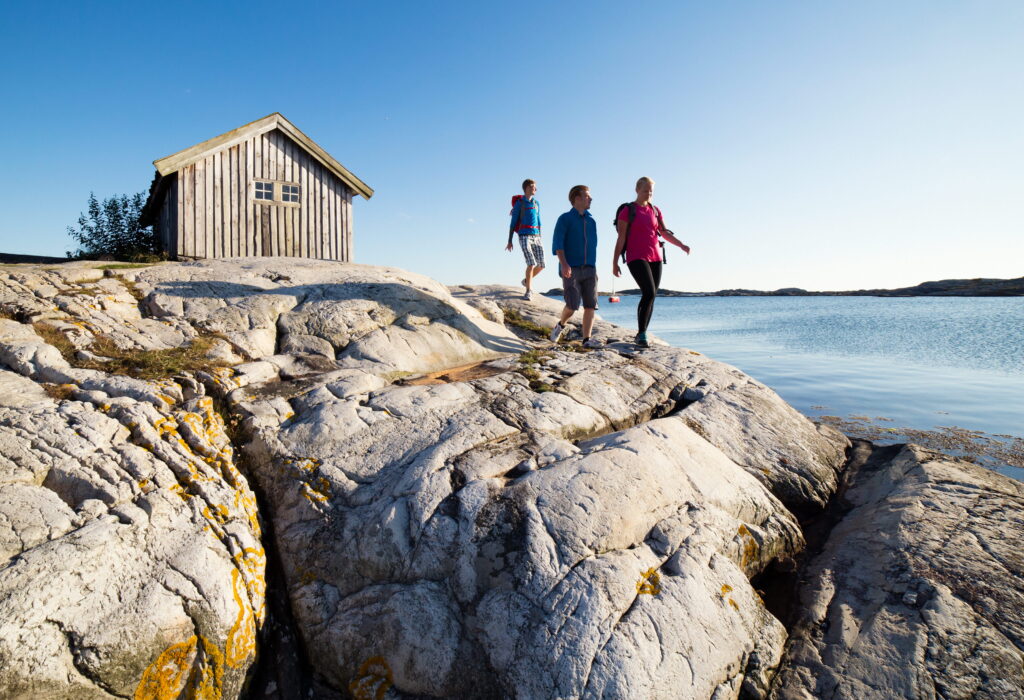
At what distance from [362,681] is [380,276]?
7148 mm

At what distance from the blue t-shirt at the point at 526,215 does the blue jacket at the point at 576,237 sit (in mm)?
2043

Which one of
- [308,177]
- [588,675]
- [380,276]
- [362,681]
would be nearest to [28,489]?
[362,681]

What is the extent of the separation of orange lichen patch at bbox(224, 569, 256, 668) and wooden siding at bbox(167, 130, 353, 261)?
12.0 m

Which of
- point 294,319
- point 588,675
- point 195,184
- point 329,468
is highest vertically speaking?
point 195,184

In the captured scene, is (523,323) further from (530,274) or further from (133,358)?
(133,358)

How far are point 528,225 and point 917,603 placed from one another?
8.34 meters

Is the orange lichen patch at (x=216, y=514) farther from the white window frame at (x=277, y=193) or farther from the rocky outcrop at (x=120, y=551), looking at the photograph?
the white window frame at (x=277, y=193)

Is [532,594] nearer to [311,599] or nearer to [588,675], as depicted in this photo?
[588,675]

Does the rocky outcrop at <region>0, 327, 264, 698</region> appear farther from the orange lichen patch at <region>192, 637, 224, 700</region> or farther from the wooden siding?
the wooden siding

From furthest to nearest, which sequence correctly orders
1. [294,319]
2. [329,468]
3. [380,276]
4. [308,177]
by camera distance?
[308,177] → [380,276] → [294,319] → [329,468]

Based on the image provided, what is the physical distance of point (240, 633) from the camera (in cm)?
350

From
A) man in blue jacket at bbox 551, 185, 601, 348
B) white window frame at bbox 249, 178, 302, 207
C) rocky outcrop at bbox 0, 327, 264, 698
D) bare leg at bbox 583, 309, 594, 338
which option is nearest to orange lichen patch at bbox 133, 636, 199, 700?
rocky outcrop at bbox 0, 327, 264, 698

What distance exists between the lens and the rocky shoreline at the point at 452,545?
3.21 meters

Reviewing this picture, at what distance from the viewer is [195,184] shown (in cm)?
1297
